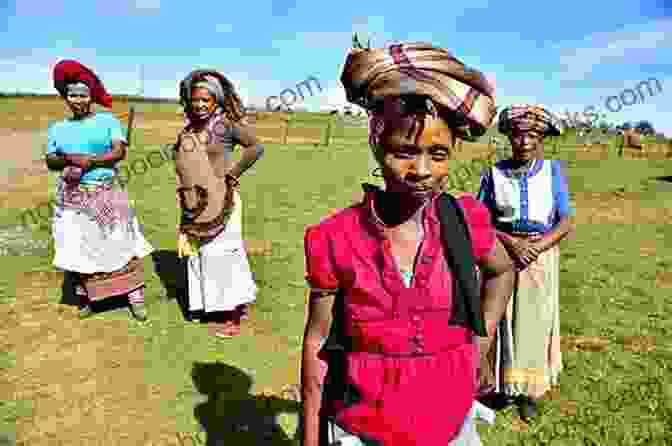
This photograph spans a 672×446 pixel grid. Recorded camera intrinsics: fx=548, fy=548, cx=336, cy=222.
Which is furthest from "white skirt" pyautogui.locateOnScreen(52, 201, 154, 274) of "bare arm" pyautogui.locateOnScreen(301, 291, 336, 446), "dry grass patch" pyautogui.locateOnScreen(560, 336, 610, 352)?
"dry grass patch" pyautogui.locateOnScreen(560, 336, 610, 352)

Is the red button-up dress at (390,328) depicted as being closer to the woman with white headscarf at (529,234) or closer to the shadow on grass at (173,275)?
the woman with white headscarf at (529,234)

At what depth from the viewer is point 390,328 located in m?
1.56

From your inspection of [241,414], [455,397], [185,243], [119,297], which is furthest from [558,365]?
[119,297]

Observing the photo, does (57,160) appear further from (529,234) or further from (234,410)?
(529,234)

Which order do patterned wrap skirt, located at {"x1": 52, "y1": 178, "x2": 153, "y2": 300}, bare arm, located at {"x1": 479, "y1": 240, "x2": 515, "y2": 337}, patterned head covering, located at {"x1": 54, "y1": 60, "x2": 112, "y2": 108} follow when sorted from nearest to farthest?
bare arm, located at {"x1": 479, "y1": 240, "x2": 515, "y2": 337}
patterned head covering, located at {"x1": 54, "y1": 60, "x2": 112, "y2": 108}
patterned wrap skirt, located at {"x1": 52, "y1": 178, "x2": 153, "y2": 300}

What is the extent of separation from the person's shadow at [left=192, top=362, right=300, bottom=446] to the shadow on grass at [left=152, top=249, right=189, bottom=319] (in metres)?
1.23

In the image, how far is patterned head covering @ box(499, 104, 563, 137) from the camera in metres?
3.17

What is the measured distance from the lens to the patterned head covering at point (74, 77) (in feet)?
14.6

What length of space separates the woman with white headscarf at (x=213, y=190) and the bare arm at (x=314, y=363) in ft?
10.5

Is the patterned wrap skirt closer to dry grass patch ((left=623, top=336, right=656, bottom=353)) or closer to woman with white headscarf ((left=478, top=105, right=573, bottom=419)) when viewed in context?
woman with white headscarf ((left=478, top=105, right=573, bottom=419))

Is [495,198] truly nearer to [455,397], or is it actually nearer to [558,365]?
[558,365]

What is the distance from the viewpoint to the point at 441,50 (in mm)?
1454

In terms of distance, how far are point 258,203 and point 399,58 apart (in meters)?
10.5

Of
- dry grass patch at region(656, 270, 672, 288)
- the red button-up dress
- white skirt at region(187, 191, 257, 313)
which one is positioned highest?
the red button-up dress
